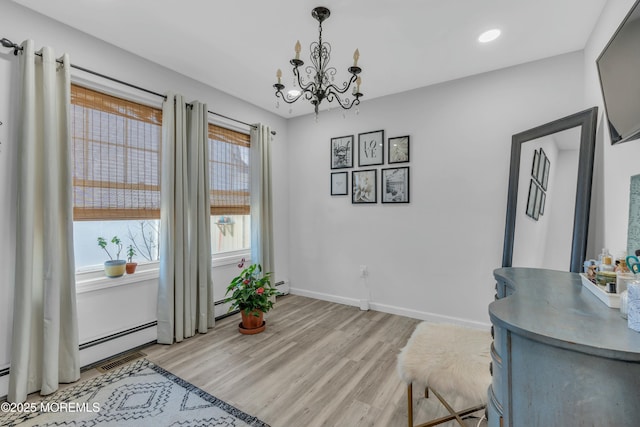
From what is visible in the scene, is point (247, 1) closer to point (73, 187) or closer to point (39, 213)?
point (73, 187)

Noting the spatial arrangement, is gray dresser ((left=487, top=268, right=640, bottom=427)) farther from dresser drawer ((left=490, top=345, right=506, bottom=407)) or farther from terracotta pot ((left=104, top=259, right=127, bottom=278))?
terracotta pot ((left=104, top=259, right=127, bottom=278))

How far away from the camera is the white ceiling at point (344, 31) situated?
6.64 feet

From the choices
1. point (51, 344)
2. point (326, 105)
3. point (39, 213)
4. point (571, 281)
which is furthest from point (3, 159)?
point (571, 281)

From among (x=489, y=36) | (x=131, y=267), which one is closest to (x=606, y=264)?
(x=489, y=36)

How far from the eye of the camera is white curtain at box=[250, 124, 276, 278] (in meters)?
3.79

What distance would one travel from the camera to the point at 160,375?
7.47ft

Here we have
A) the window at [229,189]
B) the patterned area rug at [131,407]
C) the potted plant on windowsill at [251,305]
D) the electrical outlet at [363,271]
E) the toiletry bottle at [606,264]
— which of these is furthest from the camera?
the electrical outlet at [363,271]

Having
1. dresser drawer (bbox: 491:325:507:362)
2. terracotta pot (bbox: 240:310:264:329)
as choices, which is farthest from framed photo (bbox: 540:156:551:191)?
terracotta pot (bbox: 240:310:264:329)

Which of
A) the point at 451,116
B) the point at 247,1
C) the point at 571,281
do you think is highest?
the point at 247,1

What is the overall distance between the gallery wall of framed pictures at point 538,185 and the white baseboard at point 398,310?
1266 millimetres

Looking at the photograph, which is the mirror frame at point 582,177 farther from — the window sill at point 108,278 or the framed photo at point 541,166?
the window sill at point 108,278

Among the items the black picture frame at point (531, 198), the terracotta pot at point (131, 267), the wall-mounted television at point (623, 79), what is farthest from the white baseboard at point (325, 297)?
the wall-mounted television at point (623, 79)

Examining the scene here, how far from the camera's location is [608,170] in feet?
6.19

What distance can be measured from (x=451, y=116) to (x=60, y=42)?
11.4 ft
